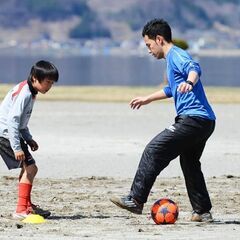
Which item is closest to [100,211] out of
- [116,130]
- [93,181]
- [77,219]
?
[77,219]

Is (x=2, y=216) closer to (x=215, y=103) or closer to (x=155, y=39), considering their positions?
(x=155, y=39)

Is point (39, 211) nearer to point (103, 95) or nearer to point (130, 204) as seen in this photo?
point (130, 204)

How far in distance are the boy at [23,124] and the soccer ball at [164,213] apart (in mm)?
990

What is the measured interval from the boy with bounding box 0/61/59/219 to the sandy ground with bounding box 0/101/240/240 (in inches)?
9.3

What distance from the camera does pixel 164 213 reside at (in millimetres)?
9719

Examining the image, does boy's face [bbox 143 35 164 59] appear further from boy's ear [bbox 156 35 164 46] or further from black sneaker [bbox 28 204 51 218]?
black sneaker [bbox 28 204 51 218]

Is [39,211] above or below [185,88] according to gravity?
below

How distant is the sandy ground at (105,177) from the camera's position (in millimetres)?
9461

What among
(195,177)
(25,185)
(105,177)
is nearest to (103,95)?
(105,177)

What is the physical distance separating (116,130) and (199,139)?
33.5 feet

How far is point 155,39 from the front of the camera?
385 inches

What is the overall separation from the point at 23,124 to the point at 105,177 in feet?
12.6

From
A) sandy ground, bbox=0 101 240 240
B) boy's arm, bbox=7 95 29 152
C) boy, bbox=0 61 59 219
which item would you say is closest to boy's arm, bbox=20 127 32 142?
boy, bbox=0 61 59 219

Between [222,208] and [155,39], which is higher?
[155,39]
